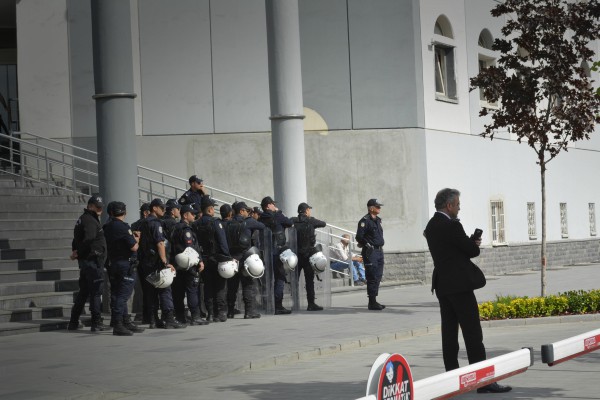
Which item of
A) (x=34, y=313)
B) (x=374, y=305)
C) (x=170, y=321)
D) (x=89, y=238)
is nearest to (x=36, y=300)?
(x=34, y=313)

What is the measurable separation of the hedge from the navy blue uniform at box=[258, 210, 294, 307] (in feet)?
12.7

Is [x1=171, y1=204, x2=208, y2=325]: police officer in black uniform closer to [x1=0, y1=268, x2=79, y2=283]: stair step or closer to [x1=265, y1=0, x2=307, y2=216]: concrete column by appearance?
[x1=0, y1=268, x2=79, y2=283]: stair step

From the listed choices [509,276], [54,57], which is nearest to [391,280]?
[509,276]

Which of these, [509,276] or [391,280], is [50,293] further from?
[509,276]

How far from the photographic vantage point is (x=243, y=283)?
755 inches

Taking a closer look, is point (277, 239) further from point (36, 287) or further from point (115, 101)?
point (36, 287)

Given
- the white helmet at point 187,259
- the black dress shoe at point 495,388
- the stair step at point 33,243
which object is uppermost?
the stair step at point 33,243

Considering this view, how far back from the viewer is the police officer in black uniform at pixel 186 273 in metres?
17.8

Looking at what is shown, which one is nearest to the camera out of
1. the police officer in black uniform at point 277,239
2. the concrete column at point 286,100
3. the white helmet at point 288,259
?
the white helmet at point 288,259

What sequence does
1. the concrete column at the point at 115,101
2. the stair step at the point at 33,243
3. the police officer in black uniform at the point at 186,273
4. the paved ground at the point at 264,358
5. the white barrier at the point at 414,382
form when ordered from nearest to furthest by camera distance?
the white barrier at the point at 414,382 → the paved ground at the point at 264,358 → the police officer in black uniform at the point at 186,273 → the concrete column at the point at 115,101 → the stair step at the point at 33,243

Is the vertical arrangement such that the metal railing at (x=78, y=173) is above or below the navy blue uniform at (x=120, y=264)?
above

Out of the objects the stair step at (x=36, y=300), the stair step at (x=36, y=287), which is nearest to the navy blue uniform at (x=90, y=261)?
the stair step at (x=36, y=300)

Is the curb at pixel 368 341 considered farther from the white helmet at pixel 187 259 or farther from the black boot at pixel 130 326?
the black boot at pixel 130 326

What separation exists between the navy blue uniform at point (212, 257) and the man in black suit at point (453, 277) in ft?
26.5
